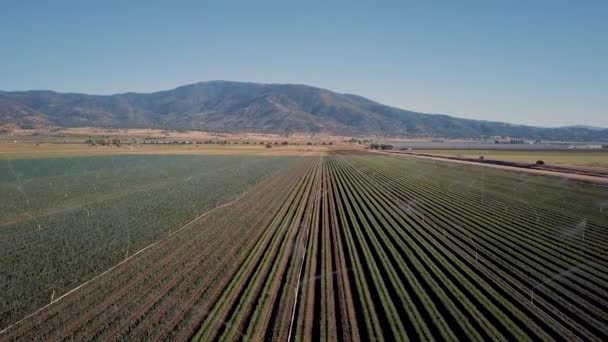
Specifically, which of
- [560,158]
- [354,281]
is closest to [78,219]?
[354,281]

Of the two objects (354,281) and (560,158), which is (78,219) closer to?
(354,281)

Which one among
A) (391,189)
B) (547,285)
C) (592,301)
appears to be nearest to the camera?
(592,301)

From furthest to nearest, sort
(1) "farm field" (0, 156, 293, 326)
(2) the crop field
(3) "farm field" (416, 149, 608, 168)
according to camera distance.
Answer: (3) "farm field" (416, 149, 608, 168) < (1) "farm field" (0, 156, 293, 326) < (2) the crop field

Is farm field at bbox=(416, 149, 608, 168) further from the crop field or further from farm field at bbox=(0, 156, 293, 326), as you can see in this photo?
farm field at bbox=(0, 156, 293, 326)

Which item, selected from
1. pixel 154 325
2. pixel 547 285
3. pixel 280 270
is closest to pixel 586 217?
pixel 547 285

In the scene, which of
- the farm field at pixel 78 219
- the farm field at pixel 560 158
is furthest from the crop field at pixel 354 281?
the farm field at pixel 560 158

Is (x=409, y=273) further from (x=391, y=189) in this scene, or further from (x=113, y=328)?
(x=391, y=189)

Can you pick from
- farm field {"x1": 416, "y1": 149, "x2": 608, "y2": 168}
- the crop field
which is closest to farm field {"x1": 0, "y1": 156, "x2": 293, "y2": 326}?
the crop field
